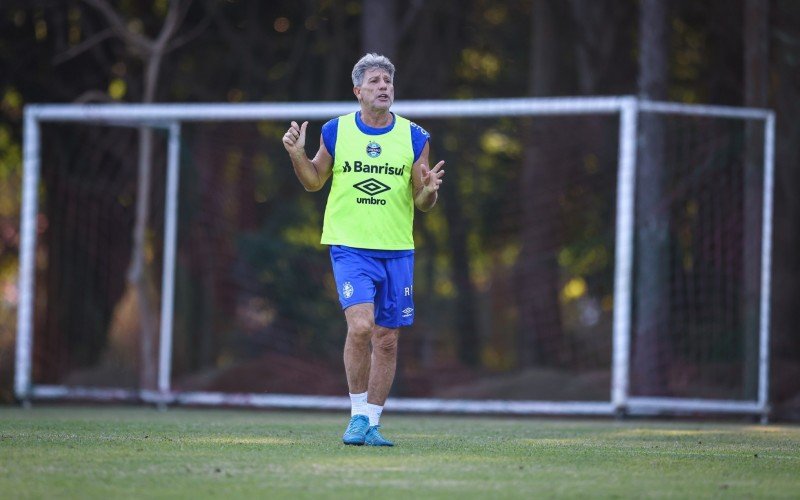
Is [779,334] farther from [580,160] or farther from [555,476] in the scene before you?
[555,476]

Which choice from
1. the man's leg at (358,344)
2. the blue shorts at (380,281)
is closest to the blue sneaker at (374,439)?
the man's leg at (358,344)

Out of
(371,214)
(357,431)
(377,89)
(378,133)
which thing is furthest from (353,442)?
(377,89)

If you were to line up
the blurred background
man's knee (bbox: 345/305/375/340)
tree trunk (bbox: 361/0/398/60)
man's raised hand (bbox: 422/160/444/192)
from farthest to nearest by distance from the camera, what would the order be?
tree trunk (bbox: 361/0/398/60) → the blurred background → man's raised hand (bbox: 422/160/444/192) → man's knee (bbox: 345/305/375/340)

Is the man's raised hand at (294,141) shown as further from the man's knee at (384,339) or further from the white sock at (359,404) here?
the white sock at (359,404)

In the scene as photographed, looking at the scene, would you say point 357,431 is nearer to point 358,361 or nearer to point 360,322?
point 358,361

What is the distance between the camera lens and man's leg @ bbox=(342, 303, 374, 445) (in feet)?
23.8

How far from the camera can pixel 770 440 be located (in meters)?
8.44

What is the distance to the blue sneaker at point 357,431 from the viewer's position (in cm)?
728

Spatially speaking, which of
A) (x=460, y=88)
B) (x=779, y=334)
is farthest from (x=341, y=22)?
(x=779, y=334)

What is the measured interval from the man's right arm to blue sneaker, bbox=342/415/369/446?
4.34ft

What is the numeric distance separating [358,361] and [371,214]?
806 mm

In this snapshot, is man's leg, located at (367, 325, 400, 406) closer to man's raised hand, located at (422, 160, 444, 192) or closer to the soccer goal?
man's raised hand, located at (422, 160, 444, 192)

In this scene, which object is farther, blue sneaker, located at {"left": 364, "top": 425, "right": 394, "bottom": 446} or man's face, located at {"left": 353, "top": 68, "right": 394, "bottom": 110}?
man's face, located at {"left": 353, "top": 68, "right": 394, "bottom": 110}

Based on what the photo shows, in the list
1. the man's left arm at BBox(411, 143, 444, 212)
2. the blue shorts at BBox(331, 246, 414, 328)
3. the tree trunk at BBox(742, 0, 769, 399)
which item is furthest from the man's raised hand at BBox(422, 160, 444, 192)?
the tree trunk at BBox(742, 0, 769, 399)
